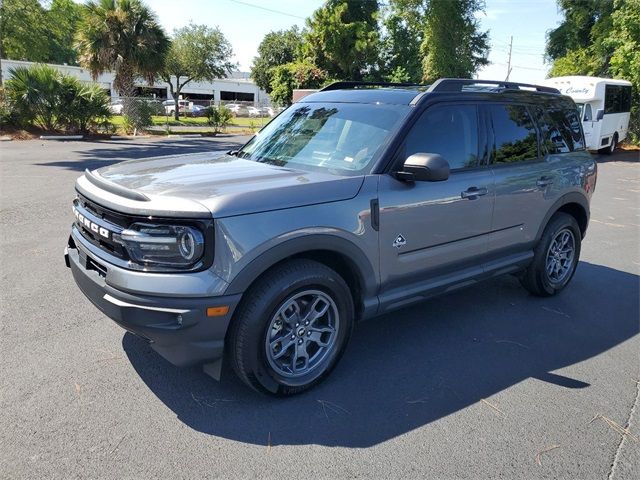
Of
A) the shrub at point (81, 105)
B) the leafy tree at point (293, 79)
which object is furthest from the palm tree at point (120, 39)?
the leafy tree at point (293, 79)

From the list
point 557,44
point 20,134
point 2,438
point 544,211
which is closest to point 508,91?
point 544,211

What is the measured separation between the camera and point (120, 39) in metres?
22.5

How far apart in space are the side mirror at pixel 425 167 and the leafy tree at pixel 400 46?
28.9 meters

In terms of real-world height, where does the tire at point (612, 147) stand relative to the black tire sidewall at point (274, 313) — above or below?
above

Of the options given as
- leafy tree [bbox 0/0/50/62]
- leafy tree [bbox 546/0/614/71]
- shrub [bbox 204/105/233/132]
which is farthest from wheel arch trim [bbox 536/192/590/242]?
leafy tree [bbox 0/0/50/62]

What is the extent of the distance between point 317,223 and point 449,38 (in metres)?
30.1

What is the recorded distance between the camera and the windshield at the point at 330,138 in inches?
142

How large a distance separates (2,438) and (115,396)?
0.62 meters

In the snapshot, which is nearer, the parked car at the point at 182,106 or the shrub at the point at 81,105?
the shrub at the point at 81,105

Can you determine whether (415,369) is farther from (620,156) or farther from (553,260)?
(620,156)

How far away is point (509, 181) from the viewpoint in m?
4.36

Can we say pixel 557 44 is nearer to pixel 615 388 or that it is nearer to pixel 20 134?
pixel 20 134

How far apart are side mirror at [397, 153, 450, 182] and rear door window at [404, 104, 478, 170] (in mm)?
299

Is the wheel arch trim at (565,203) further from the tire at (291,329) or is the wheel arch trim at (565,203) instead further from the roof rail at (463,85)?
the tire at (291,329)
